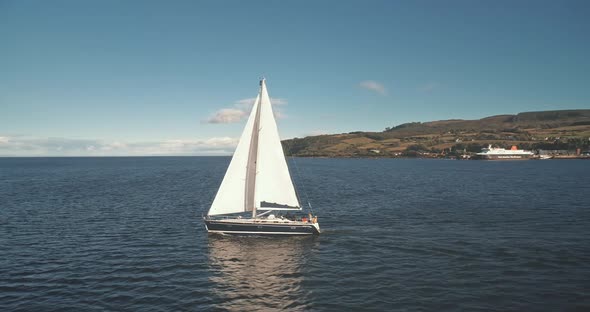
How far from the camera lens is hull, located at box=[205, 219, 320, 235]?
4084 cm

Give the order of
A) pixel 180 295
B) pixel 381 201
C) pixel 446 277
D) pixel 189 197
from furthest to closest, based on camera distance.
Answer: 1. pixel 189 197
2. pixel 381 201
3. pixel 446 277
4. pixel 180 295

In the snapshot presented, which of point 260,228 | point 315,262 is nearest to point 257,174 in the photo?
point 260,228

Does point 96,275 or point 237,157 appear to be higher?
point 237,157

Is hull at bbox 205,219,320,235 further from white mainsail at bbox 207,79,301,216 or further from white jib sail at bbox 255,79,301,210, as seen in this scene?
white jib sail at bbox 255,79,301,210

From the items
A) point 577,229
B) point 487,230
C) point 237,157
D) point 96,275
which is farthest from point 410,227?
point 96,275

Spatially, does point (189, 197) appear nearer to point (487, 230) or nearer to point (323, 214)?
point (323, 214)

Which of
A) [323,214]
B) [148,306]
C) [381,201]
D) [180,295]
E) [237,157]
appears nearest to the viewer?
[148,306]

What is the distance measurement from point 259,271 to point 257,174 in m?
12.1

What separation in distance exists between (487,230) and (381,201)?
24.6 m

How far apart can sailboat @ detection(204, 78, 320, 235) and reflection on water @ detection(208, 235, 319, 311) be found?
4.49 ft

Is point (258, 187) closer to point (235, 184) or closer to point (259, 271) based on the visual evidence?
point (235, 184)

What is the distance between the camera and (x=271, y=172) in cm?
4153

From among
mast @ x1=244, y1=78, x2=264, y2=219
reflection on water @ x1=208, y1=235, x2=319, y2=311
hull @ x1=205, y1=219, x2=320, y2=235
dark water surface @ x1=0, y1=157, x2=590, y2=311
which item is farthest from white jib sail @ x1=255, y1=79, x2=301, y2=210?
dark water surface @ x1=0, y1=157, x2=590, y2=311

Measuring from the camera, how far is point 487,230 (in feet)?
143
